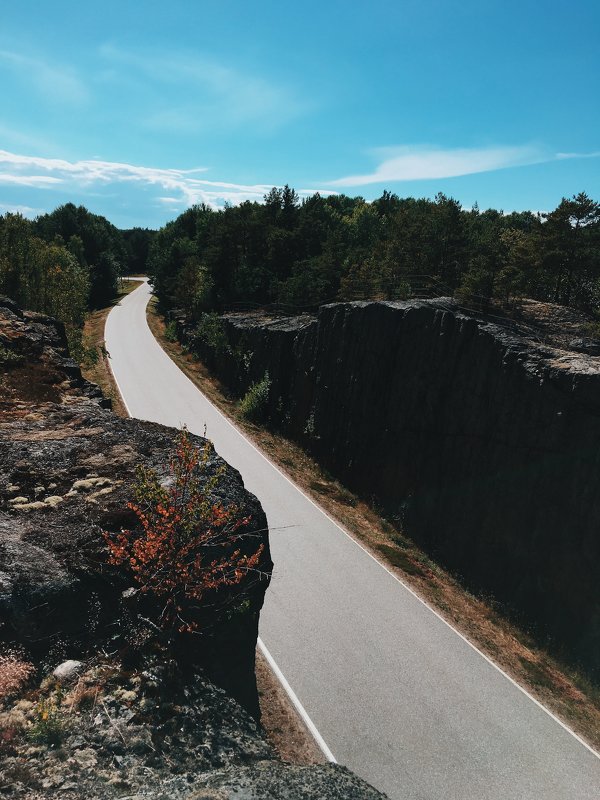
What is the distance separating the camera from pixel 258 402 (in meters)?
32.7

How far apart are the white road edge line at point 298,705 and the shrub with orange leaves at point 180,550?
163 inches

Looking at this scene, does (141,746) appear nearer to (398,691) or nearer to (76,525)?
(76,525)

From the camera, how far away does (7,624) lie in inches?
270

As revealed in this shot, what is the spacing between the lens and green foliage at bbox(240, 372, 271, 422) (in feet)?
106

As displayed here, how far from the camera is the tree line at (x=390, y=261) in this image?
2314 cm

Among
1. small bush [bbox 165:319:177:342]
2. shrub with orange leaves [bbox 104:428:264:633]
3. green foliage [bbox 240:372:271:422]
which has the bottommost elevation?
green foliage [bbox 240:372:271:422]

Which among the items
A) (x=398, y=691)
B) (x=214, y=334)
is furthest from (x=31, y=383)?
(x=214, y=334)

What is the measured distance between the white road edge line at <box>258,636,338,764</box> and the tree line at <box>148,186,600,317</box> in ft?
50.7

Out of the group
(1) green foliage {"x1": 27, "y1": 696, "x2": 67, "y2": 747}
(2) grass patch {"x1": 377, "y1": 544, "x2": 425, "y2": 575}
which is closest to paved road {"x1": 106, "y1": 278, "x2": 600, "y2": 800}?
(2) grass patch {"x1": 377, "y1": 544, "x2": 425, "y2": 575}

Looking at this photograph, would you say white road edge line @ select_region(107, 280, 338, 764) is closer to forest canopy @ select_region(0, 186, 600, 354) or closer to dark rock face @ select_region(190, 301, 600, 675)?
dark rock face @ select_region(190, 301, 600, 675)

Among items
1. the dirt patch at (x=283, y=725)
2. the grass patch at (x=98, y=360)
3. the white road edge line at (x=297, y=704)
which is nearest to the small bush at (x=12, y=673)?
the dirt patch at (x=283, y=725)

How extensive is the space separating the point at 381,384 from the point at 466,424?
5.10m

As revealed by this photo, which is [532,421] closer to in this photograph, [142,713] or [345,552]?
[345,552]

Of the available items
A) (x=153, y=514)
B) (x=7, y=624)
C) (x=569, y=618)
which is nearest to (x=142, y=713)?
(x=7, y=624)
